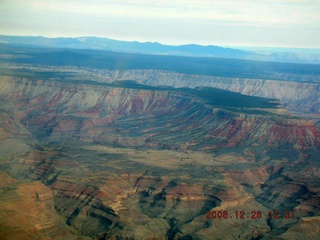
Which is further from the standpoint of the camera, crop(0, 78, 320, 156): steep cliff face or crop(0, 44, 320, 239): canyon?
crop(0, 78, 320, 156): steep cliff face

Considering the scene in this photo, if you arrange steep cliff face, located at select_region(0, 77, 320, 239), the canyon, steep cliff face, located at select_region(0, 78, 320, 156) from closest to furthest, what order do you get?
1. the canyon
2. steep cliff face, located at select_region(0, 77, 320, 239)
3. steep cliff face, located at select_region(0, 78, 320, 156)

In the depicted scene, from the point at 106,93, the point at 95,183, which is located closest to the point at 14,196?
the point at 95,183

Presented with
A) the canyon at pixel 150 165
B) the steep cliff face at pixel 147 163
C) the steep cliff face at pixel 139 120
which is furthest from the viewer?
the steep cliff face at pixel 139 120

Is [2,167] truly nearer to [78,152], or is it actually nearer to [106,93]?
[78,152]

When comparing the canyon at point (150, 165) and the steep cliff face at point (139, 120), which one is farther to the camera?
the steep cliff face at point (139, 120)

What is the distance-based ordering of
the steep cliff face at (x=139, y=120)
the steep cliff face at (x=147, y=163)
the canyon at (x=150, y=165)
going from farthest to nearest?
the steep cliff face at (x=139, y=120), the steep cliff face at (x=147, y=163), the canyon at (x=150, y=165)

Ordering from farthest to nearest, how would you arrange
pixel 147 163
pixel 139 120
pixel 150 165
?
pixel 139 120 < pixel 147 163 < pixel 150 165

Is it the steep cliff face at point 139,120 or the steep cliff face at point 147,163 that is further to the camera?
the steep cliff face at point 139,120

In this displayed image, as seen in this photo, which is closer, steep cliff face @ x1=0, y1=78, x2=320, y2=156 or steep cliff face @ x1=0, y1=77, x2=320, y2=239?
steep cliff face @ x1=0, y1=77, x2=320, y2=239

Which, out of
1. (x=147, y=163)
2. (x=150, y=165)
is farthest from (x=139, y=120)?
(x=150, y=165)

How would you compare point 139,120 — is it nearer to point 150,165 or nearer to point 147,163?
point 147,163

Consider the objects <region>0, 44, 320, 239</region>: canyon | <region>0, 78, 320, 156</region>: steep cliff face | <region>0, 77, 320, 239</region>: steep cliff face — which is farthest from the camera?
<region>0, 78, 320, 156</region>: steep cliff face
